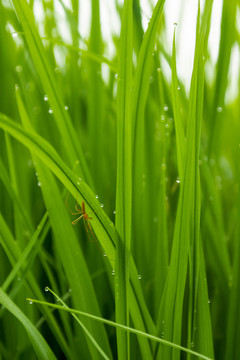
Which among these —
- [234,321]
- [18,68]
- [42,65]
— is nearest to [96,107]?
[18,68]

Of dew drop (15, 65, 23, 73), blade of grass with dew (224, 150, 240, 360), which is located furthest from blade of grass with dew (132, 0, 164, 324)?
dew drop (15, 65, 23, 73)

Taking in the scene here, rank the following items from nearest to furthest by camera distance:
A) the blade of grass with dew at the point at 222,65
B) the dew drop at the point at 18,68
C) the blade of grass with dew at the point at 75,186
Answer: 1. the blade of grass with dew at the point at 75,186
2. the blade of grass with dew at the point at 222,65
3. the dew drop at the point at 18,68

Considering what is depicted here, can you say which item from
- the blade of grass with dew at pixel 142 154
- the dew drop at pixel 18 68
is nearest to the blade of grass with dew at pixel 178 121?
the blade of grass with dew at pixel 142 154

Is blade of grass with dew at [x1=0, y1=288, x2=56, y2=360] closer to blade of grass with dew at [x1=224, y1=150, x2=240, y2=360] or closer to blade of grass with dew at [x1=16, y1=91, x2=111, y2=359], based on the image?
blade of grass with dew at [x1=16, y1=91, x2=111, y2=359]

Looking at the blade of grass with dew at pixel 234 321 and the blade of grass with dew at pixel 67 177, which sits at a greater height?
the blade of grass with dew at pixel 67 177

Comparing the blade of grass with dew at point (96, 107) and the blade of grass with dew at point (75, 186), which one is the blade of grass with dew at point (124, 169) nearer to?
the blade of grass with dew at point (75, 186)

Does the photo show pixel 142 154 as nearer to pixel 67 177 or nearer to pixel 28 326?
pixel 67 177
